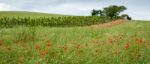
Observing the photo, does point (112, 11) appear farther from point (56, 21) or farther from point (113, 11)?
point (56, 21)

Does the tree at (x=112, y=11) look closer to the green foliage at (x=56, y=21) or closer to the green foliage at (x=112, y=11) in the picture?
the green foliage at (x=112, y=11)

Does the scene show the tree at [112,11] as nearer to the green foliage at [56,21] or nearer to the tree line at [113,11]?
the tree line at [113,11]

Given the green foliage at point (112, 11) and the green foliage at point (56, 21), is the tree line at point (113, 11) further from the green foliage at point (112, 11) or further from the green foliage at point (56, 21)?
the green foliage at point (56, 21)

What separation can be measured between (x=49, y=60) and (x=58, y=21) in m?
40.4

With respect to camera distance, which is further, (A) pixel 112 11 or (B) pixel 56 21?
(A) pixel 112 11

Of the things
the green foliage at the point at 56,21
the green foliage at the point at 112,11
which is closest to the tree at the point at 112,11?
the green foliage at the point at 112,11

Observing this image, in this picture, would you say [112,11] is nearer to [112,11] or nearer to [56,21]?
[112,11]

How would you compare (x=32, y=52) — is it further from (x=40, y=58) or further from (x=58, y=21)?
(x=58, y=21)

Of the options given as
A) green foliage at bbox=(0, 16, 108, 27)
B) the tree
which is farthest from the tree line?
green foliage at bbox=(0, 16, 108, 27)

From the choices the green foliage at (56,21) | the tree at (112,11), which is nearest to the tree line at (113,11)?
the tree at (112,11)

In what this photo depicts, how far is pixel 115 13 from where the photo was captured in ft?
233

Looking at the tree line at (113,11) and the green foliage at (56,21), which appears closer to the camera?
the green foliage at (56,21)

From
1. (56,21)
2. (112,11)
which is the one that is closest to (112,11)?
(112,11)

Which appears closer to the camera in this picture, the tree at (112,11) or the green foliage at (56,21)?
the green foliage at (56,21)
